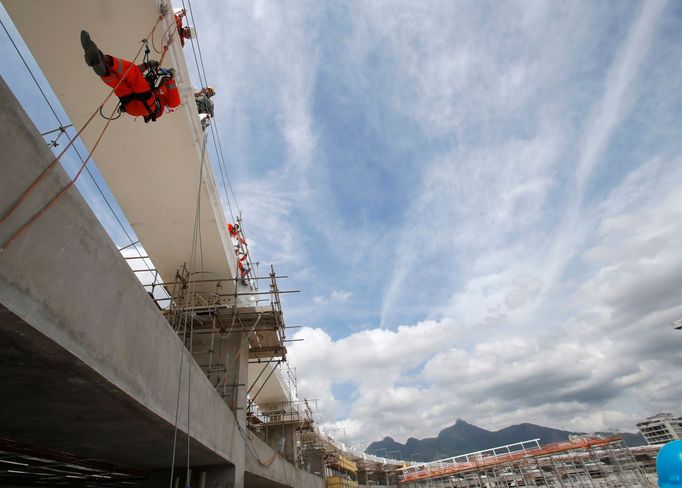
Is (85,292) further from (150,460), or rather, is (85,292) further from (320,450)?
(320,450)

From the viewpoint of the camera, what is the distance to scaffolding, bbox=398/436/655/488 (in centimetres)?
3180

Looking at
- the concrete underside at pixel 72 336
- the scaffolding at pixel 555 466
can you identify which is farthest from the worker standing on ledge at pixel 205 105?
the scaffolding at pixel 555 466

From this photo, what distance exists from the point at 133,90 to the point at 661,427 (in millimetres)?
116245

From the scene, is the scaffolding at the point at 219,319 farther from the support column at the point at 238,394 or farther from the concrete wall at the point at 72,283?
the concrete wall at the point at 72,283

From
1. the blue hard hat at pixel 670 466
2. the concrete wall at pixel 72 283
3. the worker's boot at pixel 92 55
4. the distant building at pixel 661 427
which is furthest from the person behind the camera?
the distant building at pixel 661 427

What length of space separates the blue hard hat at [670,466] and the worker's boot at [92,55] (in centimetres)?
639

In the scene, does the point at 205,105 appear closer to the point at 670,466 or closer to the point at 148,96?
the point at 148,96

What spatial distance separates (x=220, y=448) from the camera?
7.39 metres

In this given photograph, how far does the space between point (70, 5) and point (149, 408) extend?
18.4 ft

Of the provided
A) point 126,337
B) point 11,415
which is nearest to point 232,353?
point 11,415

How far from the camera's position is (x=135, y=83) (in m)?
4.80

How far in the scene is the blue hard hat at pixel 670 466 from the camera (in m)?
2.79

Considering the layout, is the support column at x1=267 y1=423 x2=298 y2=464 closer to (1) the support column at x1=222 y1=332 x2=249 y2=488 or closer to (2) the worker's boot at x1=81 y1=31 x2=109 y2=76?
(1) the support column at x1=222 y1=332 x2=249 y2=488

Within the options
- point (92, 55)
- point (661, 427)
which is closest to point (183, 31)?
point (92, 55)
